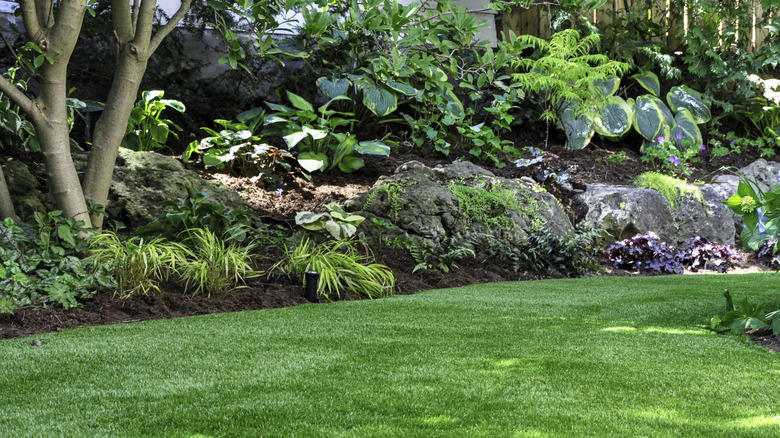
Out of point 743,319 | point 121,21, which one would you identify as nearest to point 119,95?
point 121,21

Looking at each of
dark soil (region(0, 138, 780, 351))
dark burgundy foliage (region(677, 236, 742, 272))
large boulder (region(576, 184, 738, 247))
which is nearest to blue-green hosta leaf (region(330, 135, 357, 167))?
dark soil (region(0, 138, 780, 351))

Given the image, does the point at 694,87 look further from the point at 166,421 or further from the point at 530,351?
the point at 166,421

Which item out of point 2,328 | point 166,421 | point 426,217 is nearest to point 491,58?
point 426,217

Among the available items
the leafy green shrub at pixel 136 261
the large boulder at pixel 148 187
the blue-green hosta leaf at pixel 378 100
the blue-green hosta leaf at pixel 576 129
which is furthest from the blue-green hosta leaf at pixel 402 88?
the leafy green shrub at pixel 136 261

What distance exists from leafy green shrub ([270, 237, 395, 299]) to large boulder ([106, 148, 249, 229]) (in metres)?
1.50

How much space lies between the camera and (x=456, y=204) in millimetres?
6902

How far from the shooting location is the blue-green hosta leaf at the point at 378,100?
7809 millimetres

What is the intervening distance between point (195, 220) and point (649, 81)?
26.2 ft

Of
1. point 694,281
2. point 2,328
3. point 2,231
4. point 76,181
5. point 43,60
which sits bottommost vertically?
point 694,281

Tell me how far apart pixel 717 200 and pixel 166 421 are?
26.4 feet

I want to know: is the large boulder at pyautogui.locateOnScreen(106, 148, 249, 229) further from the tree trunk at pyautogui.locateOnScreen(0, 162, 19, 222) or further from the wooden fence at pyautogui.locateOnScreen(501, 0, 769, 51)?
the wooden fence at pyautogui.locateOnScreen(501, 0, 769, 51)

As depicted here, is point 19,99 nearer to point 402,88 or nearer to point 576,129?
point 402,88

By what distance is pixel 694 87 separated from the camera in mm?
10891

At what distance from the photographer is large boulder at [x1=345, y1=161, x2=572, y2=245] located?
6.63 meters
